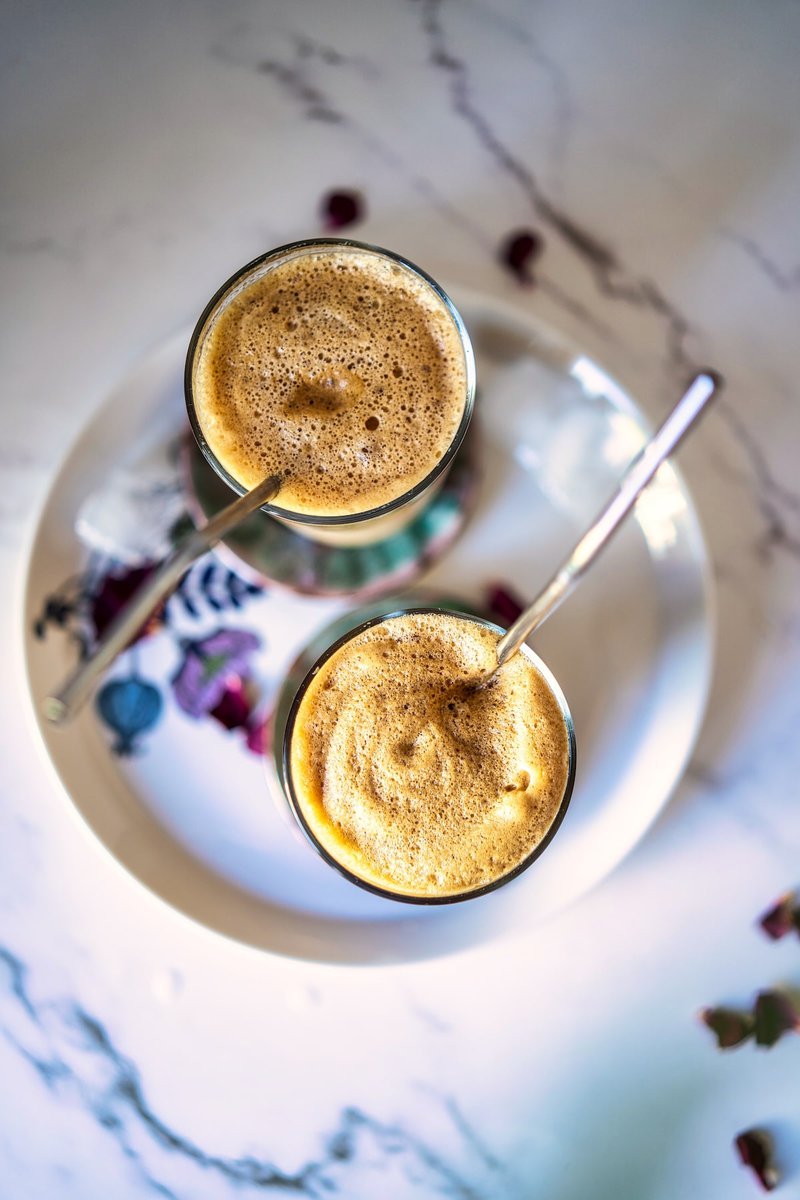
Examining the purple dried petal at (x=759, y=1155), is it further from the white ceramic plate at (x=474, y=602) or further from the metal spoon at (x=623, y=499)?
the metal spoon at (x=623, y=499)

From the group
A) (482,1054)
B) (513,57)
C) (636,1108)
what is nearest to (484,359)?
(513,57)

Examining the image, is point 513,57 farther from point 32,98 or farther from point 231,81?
point 32,98

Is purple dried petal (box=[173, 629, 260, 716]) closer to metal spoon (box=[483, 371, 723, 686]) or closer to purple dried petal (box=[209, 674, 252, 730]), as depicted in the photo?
purple dried petal (box=[209, 674, 252, 730])

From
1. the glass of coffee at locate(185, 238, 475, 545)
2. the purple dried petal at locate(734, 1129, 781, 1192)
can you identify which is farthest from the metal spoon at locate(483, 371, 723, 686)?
the purple dried petal at locate(734, 1129, 781, 1192)

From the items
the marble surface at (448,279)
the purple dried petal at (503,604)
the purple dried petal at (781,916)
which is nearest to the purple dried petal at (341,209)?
the marble surface at (448,279)

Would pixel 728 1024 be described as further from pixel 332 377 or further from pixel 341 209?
pixel 341 209

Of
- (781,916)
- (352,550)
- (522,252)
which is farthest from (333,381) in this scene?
(781,916)
